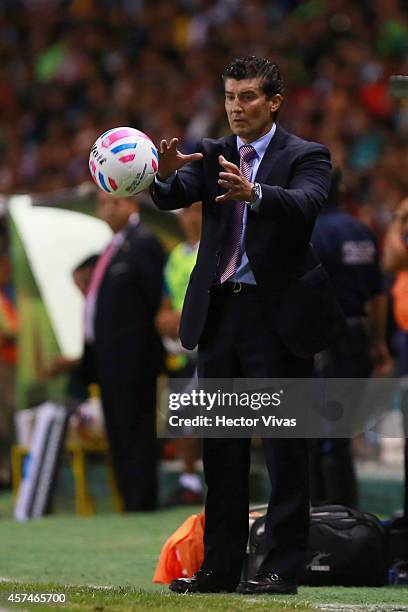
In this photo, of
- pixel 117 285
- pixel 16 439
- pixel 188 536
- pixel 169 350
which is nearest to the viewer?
pixel 188 536

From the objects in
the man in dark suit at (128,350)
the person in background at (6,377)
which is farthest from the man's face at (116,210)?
the person in background at (6,377)

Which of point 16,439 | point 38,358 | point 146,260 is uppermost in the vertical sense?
point 146,260

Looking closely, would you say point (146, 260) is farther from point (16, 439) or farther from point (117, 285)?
point (16, 439)

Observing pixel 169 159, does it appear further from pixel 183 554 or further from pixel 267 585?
pixel 183 554

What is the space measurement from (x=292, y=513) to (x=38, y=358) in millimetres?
6600

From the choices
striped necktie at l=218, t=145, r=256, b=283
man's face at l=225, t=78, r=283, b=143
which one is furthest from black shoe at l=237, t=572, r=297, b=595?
man's face at l=225, t=78, r=283, b=143

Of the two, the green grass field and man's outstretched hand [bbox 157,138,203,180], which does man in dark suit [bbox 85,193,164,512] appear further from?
man's outstretched hand [bbox 157,138,203,180]

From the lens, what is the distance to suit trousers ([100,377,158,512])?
35.6ft

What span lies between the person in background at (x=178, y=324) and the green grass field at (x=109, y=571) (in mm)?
433

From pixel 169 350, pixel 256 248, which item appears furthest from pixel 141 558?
pixel 169 350

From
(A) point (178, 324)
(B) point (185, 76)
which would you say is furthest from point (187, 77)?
(A) point (178, 324)

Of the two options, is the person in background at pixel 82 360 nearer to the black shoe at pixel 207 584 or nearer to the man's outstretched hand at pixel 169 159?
the black shoe at pixel 207 584

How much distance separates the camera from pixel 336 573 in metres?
6.79

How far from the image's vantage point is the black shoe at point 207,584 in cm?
605
